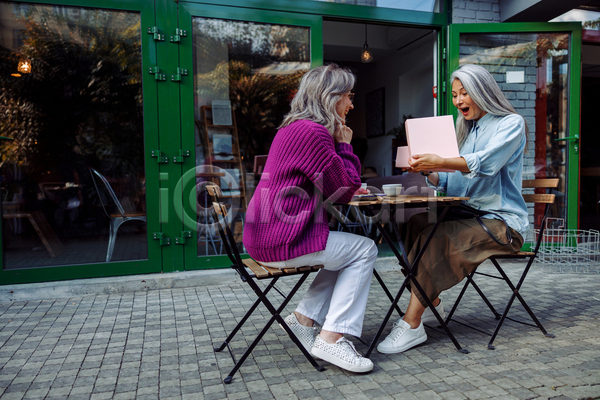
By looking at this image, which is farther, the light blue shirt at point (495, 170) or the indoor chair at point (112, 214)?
the indoor chair at point (112, 214)

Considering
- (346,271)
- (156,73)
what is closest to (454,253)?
(346,271)

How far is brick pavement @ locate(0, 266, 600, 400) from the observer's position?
2145 mm

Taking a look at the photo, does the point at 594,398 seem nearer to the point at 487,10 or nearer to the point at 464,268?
the point at 464,268

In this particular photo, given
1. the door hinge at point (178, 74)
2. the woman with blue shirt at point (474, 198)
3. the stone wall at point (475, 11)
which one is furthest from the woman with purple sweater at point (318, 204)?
the stone wall at point (475, 11)

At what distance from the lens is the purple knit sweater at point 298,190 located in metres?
2.23

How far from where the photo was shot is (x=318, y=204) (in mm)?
2326

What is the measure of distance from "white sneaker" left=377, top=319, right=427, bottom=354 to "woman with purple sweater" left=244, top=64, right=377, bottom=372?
12.8 inches

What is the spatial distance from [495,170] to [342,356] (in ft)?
4.48

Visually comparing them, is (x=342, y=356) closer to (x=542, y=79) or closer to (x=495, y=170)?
(x=495, y=170)

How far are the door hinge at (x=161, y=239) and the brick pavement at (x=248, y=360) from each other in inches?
31.7

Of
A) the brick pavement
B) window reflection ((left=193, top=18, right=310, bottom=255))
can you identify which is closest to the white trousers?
the brick pavement

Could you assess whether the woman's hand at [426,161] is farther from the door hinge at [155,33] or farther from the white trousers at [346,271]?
the door hinge at [155,33]

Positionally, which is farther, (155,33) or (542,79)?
(542,79)

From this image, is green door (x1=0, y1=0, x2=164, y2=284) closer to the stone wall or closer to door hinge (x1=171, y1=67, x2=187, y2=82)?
door hinge (x1=171, y1=67, x2=187, y2=82)
